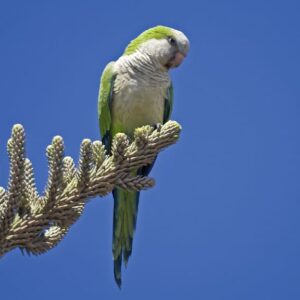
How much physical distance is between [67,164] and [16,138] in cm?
42

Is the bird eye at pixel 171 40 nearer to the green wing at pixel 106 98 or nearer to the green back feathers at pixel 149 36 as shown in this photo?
the green back feathers at pixel 149 36

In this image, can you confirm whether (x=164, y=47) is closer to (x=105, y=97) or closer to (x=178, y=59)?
(x=178, y=59)

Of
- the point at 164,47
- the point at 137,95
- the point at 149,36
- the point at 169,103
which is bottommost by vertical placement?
the point at 137,95

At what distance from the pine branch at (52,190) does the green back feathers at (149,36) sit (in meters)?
3.16

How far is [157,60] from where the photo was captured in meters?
5.83

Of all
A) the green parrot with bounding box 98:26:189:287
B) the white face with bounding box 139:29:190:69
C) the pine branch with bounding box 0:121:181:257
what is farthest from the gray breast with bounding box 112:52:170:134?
the pine branch with bounding box 0:121:181:257

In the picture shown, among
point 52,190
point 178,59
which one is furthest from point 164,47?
point 52,190

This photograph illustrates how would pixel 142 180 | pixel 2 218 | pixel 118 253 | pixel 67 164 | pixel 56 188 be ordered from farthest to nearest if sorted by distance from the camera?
1. pixel 118 253
2. pixel 142 180
3. pixel 67 164
4. pixel 56 188
5. pixel 2 218

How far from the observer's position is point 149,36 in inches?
237

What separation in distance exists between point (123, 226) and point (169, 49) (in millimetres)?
2072

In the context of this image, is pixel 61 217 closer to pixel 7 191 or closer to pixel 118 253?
pixel 7 191

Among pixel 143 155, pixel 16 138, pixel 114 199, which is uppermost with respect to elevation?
pixel 114 199

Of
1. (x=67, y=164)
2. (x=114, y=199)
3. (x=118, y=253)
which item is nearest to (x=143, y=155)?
(x=67, y=164)

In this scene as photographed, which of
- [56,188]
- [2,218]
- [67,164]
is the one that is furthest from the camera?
[67,164]
